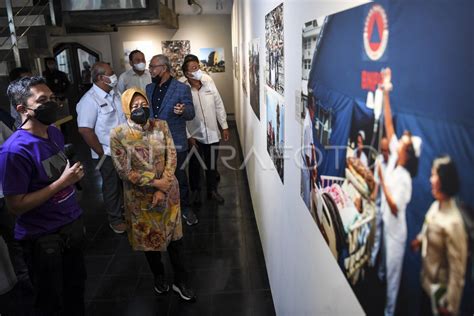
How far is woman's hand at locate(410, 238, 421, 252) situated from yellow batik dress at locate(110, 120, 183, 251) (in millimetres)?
2231

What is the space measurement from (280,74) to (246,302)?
6.20ft

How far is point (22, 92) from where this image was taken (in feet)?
7.08

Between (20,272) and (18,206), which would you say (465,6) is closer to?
(18,206)

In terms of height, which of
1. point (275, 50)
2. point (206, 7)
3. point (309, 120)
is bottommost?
point (309, 120)

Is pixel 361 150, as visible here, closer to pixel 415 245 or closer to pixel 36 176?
pixel 415 245

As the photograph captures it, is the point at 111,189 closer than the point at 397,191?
No

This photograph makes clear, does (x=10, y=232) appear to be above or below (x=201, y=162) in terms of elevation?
below

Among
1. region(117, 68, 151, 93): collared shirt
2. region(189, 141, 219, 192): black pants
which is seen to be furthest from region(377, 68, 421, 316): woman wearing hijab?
region(117, 68, 151, 93): collared shirt

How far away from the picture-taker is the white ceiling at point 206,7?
35.0ft

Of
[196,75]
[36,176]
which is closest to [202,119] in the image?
[196,75]

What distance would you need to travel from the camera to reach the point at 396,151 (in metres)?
0.73

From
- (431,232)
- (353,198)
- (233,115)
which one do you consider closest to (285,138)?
(353,198)

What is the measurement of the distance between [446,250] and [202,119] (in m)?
4.20

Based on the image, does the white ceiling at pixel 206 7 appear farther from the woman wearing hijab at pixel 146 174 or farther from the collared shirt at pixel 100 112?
the woman wearing hijab at pixel 146 174
